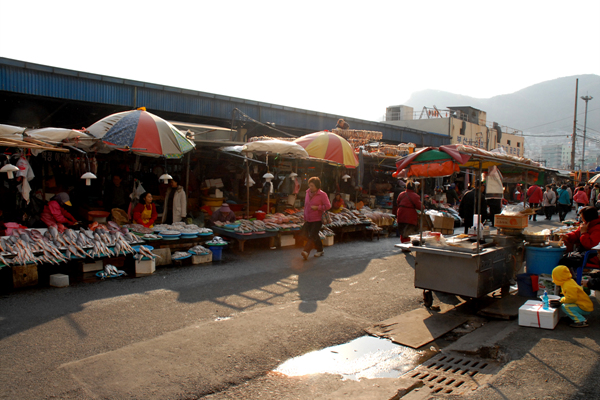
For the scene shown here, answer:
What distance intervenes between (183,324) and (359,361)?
7.56 ft

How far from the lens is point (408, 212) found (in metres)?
10.4

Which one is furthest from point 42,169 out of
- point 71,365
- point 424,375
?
point 424,375

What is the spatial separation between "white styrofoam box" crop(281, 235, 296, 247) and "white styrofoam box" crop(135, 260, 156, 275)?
3919 mm

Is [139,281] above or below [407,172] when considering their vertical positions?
below

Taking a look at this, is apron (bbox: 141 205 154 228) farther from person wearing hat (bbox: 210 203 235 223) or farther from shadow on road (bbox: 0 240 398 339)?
shadow on road (bbox: 0 240 398 339)

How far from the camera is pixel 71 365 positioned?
396 centimetres

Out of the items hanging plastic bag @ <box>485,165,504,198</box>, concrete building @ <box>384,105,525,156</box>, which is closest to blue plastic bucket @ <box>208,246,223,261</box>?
hanging plastic bag @ <box>485,165,504,198</box>

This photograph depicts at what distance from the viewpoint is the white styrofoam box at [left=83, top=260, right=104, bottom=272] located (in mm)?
7527

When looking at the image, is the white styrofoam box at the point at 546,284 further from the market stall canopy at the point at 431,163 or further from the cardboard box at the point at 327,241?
the cardboard box at the point at 327,241

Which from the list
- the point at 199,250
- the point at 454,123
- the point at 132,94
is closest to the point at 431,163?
the point at 199,250

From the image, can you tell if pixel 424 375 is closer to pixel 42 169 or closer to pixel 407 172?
pixel 407 172

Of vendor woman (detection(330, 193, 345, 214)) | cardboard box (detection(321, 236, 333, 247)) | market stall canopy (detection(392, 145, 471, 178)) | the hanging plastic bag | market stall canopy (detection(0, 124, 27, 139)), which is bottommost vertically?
cardboard box (detection(321, 236, 333, 247))

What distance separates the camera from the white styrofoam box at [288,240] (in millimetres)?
11016

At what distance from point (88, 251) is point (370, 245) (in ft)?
24.9
